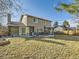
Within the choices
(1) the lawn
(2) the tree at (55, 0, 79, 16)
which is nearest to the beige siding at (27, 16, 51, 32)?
(2) the tree at (55, 0, 79, 16)

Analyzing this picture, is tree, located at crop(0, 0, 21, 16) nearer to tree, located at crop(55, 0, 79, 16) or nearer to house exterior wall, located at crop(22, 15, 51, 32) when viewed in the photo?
tree, located at crop(55, 0, 79, 16)

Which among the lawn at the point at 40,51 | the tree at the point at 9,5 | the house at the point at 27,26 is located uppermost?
the tree at the point at 9,5

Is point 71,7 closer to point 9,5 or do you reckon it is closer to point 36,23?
point 9,5

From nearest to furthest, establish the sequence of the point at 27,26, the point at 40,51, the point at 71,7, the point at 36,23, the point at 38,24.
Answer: the point at 40,51, the point at 71,7, the point at 27,26, the point at 36,23, the point at 38,24

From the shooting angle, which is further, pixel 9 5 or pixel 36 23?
pixel 36 23

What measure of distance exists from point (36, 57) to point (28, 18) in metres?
24.1

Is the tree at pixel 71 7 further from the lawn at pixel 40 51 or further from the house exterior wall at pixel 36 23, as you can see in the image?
the house exterior wall at pixel 36 23

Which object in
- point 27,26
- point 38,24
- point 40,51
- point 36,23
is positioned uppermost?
point 36,23

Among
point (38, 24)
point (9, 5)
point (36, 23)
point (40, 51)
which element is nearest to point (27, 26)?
point (36, 23)

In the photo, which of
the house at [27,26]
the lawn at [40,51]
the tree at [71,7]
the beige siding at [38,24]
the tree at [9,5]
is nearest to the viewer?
the lawn at [40,51]

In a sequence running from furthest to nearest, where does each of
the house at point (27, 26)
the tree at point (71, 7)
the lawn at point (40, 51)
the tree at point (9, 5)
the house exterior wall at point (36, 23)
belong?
the house exterior wall at point (36, 23) → the house at point (27, 26) → the tree at point (71, 7) → the tree at point (9, 5) → the lawn at point (40, 51)

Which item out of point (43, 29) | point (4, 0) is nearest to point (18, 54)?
point (4, 0)

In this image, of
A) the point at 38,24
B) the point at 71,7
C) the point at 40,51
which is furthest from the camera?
the point at 38,24

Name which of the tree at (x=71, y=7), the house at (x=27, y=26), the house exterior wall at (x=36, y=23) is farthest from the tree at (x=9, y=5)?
the house exterior wall at (x=36, y=23)
